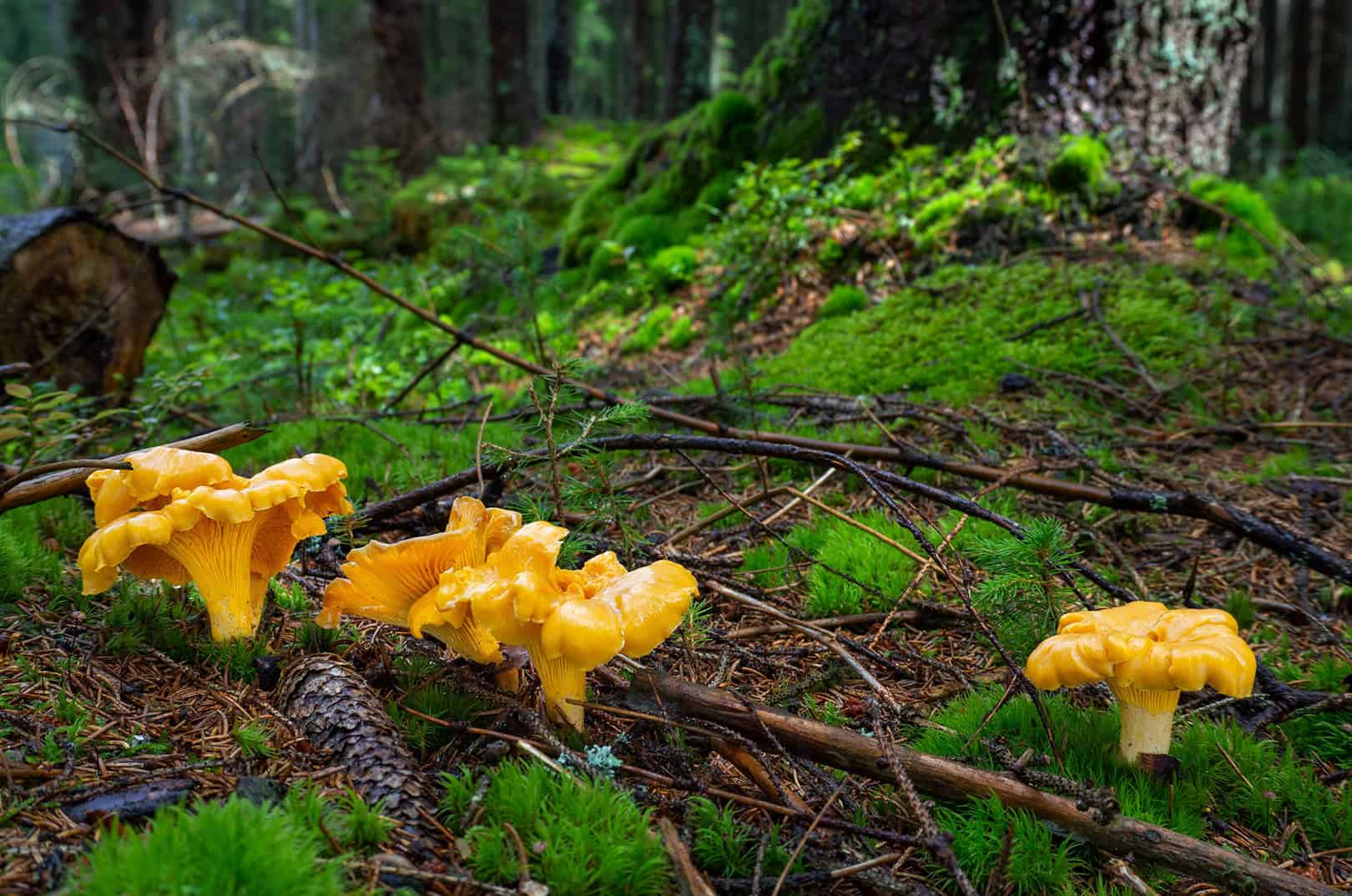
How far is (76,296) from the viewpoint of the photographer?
15.9ft

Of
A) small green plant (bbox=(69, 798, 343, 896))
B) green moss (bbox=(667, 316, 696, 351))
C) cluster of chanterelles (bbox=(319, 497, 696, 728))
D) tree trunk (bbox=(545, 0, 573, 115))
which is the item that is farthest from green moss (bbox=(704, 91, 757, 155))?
tree trunk (bbox=(545, 0, 573, 115))

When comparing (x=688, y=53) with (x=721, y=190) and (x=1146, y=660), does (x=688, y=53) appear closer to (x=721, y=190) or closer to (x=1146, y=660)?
(x=721, y=190)

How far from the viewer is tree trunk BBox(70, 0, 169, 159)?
35.4 ft

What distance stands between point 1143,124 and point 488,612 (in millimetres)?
6608

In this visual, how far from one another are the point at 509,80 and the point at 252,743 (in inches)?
633

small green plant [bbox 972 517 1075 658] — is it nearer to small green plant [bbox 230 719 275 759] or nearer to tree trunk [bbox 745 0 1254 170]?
small green plant [bbox 230 719 275 759]

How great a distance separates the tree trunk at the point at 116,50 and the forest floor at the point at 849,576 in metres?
7.17

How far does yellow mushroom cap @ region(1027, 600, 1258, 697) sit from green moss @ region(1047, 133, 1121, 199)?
16.2ft

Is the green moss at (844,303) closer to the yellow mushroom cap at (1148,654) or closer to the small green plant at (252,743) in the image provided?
the yellow mushroom cap at (1148,654)

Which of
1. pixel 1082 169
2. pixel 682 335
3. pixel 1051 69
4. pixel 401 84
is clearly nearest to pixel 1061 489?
pixel 682 335

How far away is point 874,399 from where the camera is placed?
4.21m

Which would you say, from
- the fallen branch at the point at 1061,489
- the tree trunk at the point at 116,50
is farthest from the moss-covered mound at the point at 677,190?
the tree trunk at the point at 116,50

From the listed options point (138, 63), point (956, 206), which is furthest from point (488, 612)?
point (138, 63)

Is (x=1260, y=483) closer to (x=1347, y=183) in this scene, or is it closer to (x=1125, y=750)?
(x=1125, y=750)
